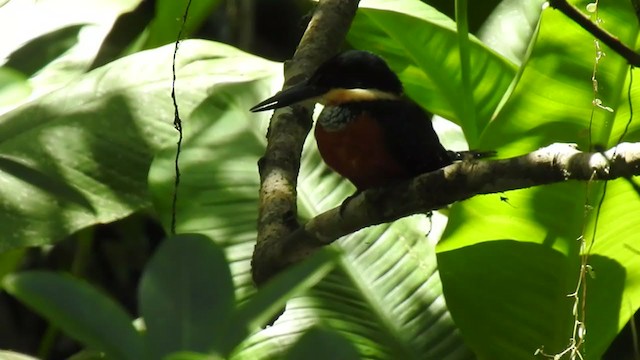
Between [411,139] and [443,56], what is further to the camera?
[443,56]

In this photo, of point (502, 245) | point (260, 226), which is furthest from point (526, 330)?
point (260, 226)

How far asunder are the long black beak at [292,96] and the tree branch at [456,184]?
378mm

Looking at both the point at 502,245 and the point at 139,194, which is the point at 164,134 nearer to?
the point at 139,194

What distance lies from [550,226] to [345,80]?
0.44 metres

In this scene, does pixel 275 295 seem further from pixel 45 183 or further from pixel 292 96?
pixel 292 96

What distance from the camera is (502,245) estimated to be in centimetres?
166

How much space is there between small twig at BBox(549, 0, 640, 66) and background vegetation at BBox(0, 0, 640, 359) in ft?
1.15

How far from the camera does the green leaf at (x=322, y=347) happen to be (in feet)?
1.59

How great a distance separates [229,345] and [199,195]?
4.57 feet

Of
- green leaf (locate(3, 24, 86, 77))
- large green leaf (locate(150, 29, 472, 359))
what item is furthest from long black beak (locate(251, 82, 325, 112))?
green leaf (locate(3, 24, 86, 77))

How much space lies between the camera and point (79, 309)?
0.50 meters

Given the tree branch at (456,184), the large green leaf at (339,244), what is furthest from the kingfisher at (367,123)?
the tree branch at (456,184)

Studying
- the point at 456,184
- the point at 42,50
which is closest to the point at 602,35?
the point at 456,184

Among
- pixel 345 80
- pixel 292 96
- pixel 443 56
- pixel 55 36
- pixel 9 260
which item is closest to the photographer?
pixel 292 96
